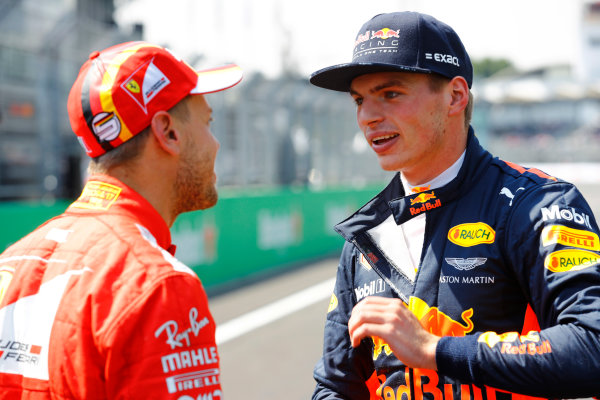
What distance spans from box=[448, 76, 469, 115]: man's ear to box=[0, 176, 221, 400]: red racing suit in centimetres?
101

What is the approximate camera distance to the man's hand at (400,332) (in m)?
1.66

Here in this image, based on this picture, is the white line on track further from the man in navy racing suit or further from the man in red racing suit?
the man in red racing suit

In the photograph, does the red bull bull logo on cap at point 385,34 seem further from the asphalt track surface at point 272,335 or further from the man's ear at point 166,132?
the asphalt track surface at point 272,335

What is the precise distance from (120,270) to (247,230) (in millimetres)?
9657

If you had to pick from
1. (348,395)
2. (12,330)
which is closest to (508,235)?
(348,395)

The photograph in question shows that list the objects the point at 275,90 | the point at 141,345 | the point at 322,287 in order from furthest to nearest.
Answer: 1. the point at 275,90
2. the point at 322,287
3. the point at 141,345

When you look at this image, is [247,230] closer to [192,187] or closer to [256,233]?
[256,233]

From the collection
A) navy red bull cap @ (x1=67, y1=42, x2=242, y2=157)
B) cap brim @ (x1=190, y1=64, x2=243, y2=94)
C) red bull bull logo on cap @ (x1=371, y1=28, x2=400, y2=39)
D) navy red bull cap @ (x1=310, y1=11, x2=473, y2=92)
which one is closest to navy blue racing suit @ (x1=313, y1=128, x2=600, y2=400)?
navy red bull cap @ (x1=310, y1=11, x2=473, y2=92)

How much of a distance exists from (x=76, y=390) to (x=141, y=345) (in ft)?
0.65

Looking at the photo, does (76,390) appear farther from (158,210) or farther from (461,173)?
(461,173)

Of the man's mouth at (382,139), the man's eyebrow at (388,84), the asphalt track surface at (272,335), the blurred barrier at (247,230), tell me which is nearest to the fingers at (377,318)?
the man's mouth at (382,139)

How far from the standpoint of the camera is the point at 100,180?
1.78m

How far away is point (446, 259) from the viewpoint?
5.99 feet

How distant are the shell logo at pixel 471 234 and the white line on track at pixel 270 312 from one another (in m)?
Answer: 5.16
